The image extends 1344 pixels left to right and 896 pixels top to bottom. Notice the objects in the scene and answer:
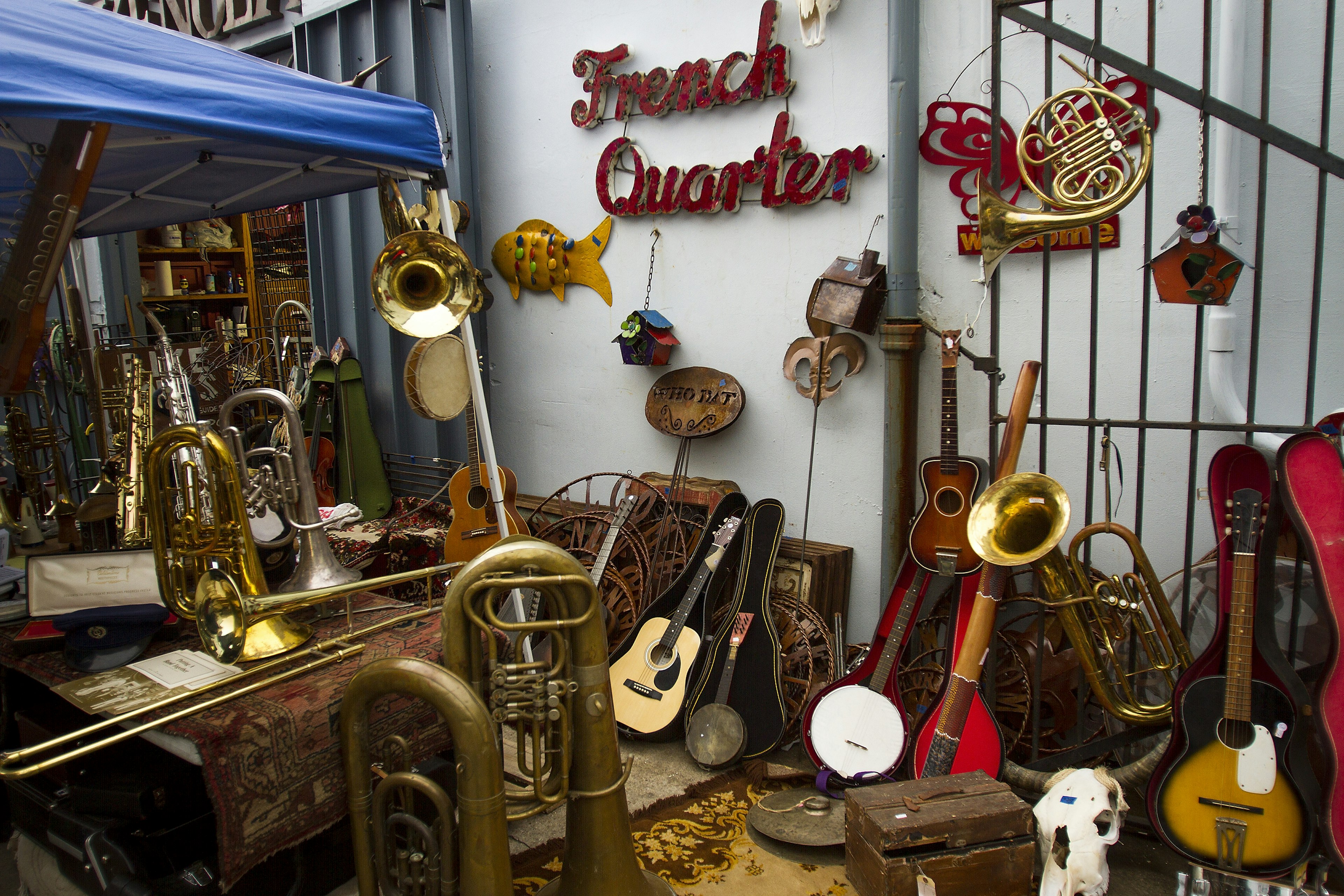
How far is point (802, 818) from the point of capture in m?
3.03

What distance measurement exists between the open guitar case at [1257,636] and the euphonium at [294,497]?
2675 mm

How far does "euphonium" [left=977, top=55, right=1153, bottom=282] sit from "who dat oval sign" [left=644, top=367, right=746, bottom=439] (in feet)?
5.51

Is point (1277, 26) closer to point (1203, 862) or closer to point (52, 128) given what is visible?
point (1203, 862)

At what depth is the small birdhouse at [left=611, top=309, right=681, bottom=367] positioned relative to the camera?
4.43m

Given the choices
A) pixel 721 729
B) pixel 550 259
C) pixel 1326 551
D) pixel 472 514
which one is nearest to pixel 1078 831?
pixel 1326 551

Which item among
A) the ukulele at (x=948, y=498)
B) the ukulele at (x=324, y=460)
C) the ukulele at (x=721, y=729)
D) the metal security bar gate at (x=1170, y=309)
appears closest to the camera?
the metal security bar gate at (x=1170, y=309)

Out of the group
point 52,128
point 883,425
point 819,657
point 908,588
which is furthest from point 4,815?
point 883,425

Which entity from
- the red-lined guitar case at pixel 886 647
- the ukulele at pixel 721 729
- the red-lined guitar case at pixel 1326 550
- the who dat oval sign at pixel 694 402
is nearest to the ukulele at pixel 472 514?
the who dat oval sign at pixel 694 402

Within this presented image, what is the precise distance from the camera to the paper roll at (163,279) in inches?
286

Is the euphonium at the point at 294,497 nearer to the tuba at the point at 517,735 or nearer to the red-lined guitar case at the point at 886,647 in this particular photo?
the tuba at the point at 517,735

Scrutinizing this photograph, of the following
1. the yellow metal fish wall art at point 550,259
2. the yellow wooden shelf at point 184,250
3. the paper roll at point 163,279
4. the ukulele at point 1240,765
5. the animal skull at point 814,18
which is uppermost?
the animal skull at point 814,18

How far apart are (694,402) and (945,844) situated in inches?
96.6

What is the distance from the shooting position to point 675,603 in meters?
3.81

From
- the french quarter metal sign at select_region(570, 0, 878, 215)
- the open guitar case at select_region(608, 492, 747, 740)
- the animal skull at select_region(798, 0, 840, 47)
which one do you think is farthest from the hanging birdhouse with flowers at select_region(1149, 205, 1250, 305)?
the open guitar case at select_region(608, 492, 747, 740)
